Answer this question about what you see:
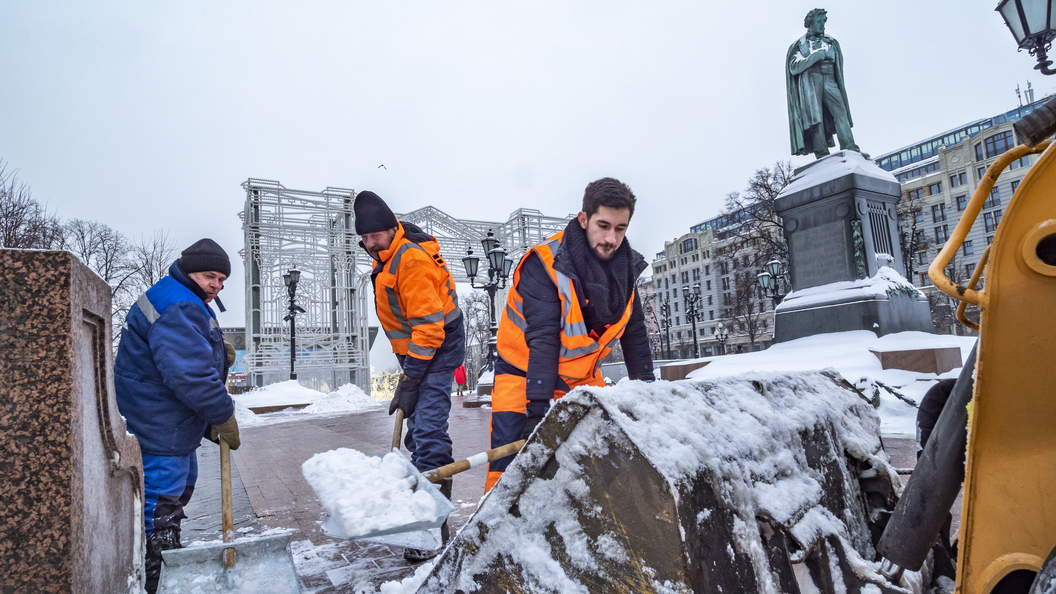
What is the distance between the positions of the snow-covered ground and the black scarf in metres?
3.76

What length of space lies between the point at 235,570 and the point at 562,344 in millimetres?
1664

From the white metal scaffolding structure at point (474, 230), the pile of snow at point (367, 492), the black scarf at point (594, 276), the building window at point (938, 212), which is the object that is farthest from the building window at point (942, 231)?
the pile of snow at point (367, 492)

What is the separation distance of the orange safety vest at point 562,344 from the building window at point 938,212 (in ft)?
213

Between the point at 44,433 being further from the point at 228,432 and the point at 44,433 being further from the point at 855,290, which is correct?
the point at 855,290

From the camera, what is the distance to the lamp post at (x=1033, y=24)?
14.8ft

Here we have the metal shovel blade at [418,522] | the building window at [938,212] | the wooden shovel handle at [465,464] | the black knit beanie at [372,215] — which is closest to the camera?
the metal shovel blade at [418,522]

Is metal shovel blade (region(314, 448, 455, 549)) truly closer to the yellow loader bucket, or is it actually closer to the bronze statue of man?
the yellow loader bucket

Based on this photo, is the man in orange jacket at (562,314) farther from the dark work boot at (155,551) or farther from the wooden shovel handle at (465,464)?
the dark work boot at (155,551)

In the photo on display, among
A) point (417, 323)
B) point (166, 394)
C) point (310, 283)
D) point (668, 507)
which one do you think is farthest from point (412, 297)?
point (310, 283)

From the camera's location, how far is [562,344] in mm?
2592

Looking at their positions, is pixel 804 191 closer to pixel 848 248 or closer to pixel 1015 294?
pixel 848 248

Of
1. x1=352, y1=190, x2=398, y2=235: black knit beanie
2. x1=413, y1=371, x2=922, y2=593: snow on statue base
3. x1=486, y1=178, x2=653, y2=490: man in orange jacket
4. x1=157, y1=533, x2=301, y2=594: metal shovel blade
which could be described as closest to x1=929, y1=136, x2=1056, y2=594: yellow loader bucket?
x1=413, y1=371, x2=922, y2=593: snow on statue base

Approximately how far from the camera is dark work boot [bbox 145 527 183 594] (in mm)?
2477

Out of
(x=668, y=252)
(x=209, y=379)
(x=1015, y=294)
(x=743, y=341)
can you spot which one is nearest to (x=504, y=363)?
(x=209, y=379)
